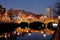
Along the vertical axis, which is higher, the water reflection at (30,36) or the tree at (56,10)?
the tree at (56,10)

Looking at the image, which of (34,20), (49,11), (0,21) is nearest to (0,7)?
(0,21)

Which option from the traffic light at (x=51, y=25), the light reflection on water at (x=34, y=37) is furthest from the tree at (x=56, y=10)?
the light reflection on water at (x=34, y=37)

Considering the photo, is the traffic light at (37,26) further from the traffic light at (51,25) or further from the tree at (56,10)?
the tree at (56,10)

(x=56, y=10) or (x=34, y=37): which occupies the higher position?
(x=56, y=10)

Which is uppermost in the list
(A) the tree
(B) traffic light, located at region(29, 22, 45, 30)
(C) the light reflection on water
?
(A) the tree

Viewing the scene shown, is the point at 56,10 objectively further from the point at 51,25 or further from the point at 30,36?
the point at 30,36

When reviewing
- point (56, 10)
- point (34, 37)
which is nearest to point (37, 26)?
point (34, 37)

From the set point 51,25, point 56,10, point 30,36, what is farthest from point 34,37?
point 56,10

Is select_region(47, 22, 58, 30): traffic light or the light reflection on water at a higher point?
select_region(47, 22, 58, 30): traffic light

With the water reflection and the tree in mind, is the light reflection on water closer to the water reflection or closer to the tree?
the water reflection

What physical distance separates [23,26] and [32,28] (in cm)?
12

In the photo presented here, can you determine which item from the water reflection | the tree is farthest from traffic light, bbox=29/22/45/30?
the tree

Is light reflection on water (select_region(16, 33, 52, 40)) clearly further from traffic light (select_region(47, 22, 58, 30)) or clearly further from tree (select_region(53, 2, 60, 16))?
tree (select_region(53, 2, 60, 16))

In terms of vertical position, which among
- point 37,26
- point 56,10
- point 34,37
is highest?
point 56,10
